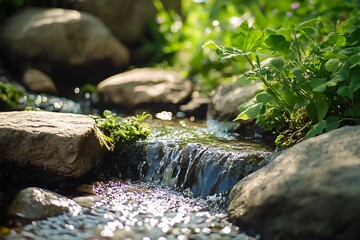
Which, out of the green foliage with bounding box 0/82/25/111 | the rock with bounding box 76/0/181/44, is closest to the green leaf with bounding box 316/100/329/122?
the green foliage with bounding box 0/82/25/111

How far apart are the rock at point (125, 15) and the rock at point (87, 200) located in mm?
4894

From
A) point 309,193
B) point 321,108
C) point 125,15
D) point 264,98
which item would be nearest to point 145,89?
point 125,15

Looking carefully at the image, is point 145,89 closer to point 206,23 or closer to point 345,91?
point 206,23

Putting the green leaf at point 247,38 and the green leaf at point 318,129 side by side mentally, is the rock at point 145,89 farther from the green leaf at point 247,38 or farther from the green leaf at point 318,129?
the green leaf at point 318,129

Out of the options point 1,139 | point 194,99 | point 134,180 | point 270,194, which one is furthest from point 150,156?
point 194,99

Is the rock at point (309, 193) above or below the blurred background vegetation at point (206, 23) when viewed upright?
below

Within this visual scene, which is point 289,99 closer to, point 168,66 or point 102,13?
point 168,66

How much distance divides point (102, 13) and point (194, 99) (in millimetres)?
2701

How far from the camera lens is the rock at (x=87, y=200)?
323 cm

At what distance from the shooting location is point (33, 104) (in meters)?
5.65

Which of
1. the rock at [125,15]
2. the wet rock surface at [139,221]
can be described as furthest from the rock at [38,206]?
the rock at [125,15]

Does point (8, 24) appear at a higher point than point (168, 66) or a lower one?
higher

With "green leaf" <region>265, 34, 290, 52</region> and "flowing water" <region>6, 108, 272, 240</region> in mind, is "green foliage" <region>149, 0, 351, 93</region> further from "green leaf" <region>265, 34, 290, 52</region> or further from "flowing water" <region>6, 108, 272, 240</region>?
"green leaf" <region>265, 34, 290, 52</region>

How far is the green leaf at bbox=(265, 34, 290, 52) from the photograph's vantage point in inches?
133
